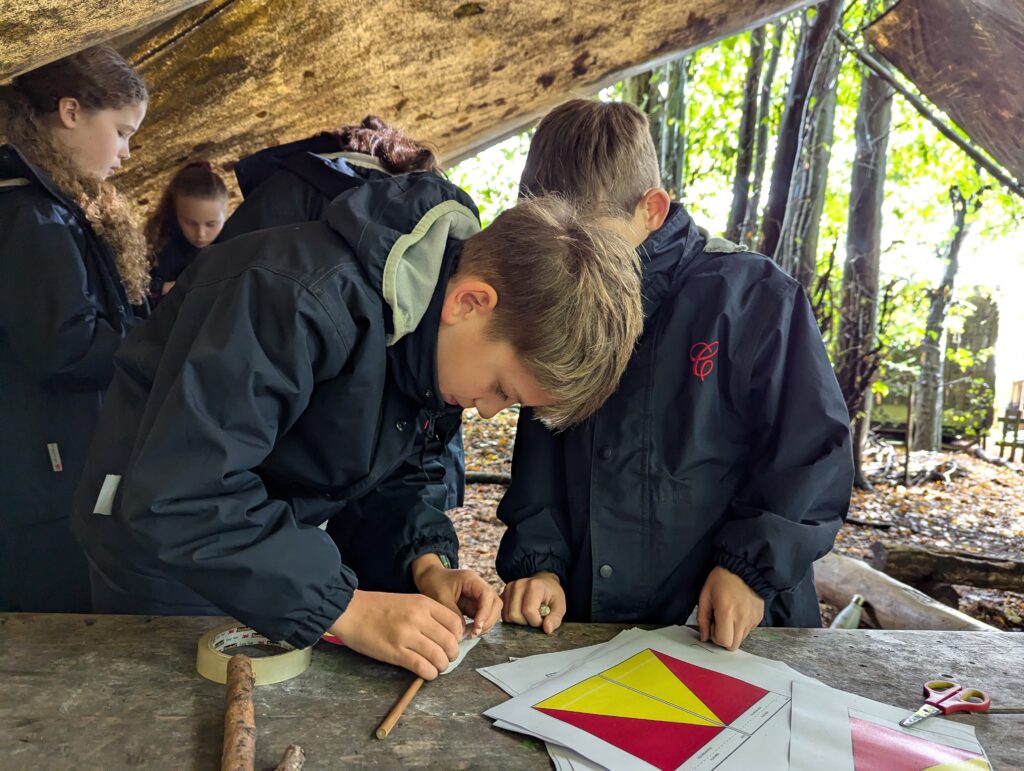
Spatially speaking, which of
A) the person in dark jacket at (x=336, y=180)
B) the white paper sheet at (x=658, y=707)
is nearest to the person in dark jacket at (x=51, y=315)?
the person in dark jacket at (x=336, y=180)

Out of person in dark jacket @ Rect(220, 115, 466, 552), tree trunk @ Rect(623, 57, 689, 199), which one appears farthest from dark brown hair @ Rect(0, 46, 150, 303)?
tree trunk @ Rect(623, 57, 689, 199)

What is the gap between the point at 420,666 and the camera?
117 centimetres

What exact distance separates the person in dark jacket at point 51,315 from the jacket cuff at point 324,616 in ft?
3.94

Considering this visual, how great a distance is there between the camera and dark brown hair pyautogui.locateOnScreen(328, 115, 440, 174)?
1860 millimetres

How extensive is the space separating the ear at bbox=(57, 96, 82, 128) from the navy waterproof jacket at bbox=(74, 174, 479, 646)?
121 cm

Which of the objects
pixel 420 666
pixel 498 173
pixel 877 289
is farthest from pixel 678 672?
pixel 498 173

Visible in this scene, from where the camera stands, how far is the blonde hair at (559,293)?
3.91ft

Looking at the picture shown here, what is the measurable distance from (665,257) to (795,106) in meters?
2.29

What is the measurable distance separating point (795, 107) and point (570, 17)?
1.15m

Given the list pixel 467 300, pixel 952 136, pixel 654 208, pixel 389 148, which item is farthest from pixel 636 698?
pixel 952 136

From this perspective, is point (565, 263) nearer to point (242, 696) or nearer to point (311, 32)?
point (242, 696)

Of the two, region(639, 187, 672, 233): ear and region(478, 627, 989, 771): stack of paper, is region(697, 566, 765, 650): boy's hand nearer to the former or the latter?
region(478, 627, 989, 771): stack of paper

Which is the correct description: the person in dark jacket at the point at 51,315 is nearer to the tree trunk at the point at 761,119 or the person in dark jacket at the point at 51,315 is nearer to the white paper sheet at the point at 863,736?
the white paper sheet at the point at 863,736

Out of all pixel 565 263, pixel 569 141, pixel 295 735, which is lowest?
pixel 295 735
